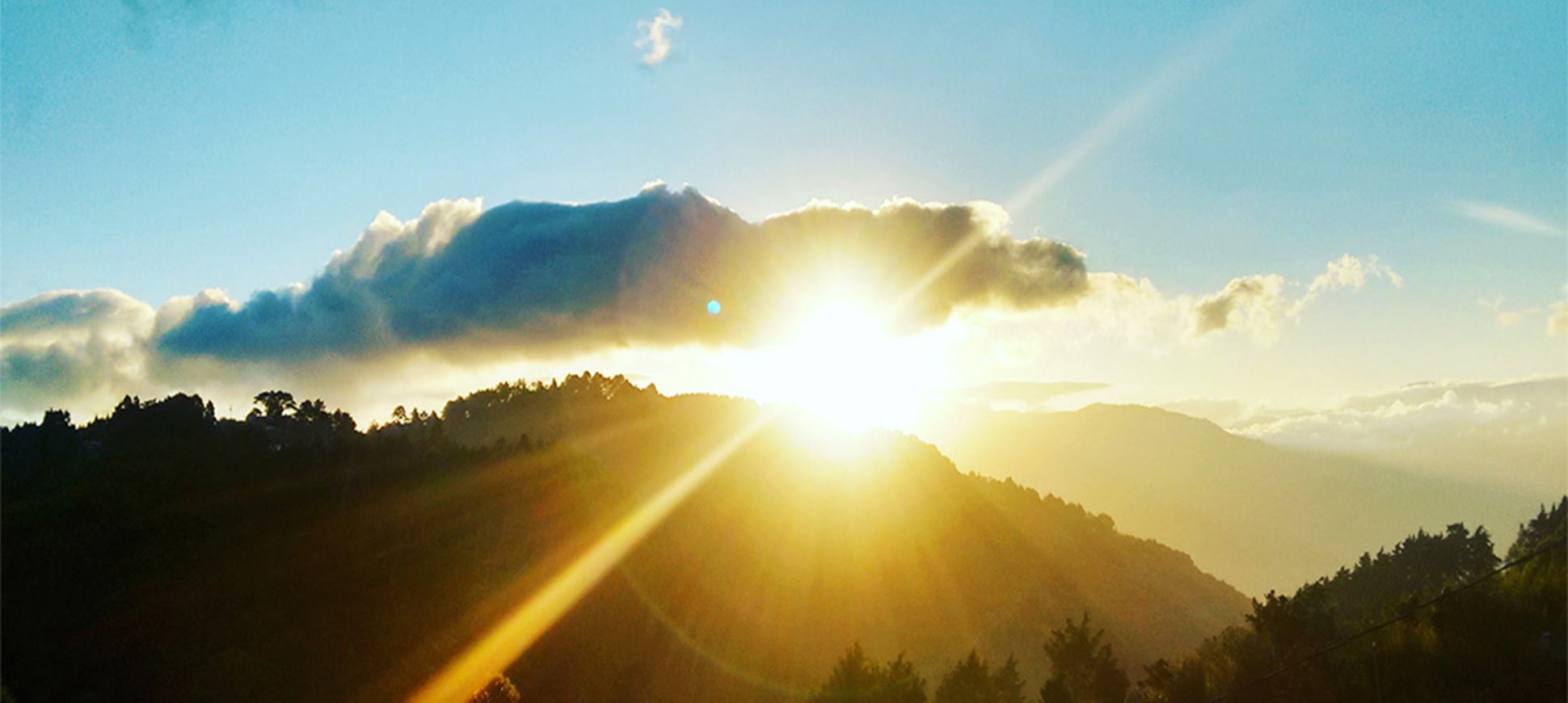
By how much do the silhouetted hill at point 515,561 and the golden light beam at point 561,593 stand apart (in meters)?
1.94

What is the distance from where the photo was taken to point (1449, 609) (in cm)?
4234

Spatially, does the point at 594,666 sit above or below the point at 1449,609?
below

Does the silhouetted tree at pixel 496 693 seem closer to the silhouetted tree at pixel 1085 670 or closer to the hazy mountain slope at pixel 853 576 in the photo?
the silhouetted tree at pixel 1085 670

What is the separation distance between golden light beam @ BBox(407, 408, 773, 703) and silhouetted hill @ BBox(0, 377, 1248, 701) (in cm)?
194

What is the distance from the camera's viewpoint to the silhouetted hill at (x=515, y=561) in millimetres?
69188

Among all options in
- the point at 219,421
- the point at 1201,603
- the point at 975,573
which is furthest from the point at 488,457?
the point at 1201,603

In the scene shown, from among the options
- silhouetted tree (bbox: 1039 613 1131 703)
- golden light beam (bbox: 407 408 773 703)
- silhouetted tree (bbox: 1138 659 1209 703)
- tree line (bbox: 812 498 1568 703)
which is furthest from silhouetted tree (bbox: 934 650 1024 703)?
golden light beam (bbox: 407 408 773 703)

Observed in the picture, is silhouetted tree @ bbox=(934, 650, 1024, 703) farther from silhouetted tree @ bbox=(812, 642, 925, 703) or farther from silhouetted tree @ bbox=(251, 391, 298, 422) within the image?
silhouetted tree @ bbox=(251, 391, 298, 422)

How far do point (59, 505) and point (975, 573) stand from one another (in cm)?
13890

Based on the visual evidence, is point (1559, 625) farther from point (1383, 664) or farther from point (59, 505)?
point (59, 505)

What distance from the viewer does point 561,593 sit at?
374 ft

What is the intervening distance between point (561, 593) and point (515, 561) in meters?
7.67

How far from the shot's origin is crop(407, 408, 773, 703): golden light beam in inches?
2480

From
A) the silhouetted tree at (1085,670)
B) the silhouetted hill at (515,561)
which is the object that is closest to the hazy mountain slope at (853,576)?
the silhouetted hill at (515,561)
